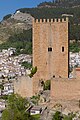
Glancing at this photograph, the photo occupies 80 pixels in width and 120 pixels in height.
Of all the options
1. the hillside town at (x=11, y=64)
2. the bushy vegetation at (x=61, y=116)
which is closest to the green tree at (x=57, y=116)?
the bushy vegetation at (x=61, y=116)

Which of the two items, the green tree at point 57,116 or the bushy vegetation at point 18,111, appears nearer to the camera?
the green tree at point 57,116

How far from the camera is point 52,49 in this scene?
75.0 ft

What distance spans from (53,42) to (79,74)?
3.89 meters

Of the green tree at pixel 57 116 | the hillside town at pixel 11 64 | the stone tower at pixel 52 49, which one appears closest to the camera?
the green tree at pixel 57 116

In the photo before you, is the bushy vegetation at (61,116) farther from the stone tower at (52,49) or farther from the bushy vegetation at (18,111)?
the stone tower at (52,49)

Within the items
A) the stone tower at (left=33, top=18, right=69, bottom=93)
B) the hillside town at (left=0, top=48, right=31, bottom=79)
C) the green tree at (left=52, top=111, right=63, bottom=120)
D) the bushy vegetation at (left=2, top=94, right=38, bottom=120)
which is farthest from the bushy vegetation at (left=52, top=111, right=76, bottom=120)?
the hillside town at (left=0, top=48, right=31, bottom=79)

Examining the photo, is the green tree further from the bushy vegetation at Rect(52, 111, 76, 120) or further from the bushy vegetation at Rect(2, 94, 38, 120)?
the bushy vegetation at Rect(2, 94, 38, 120)

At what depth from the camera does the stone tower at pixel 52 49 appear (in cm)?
2289

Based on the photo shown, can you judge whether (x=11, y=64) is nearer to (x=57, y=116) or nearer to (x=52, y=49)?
(x=52, y=49)

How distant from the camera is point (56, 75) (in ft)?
75.1

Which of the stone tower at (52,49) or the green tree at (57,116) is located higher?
the stone tower at (52,49)

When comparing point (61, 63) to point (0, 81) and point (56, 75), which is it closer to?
point (56, 75)

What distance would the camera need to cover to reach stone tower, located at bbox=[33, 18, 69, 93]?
75.1 feet

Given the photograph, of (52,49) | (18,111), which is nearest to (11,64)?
(52,49)
